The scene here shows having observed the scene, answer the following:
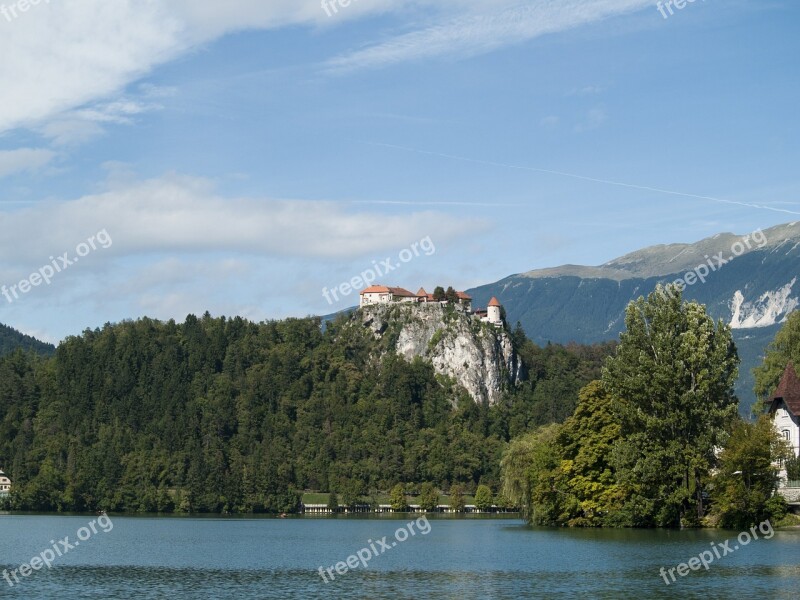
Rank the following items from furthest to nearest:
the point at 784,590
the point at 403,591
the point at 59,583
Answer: the point at 59,583
the point at 403,591
the point at 784,590

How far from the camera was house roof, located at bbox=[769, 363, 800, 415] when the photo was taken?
332 feet

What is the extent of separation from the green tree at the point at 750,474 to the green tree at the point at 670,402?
1895 mm

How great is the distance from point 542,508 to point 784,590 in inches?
2171

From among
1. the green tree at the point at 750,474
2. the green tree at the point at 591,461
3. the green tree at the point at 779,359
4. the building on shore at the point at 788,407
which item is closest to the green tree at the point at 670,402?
the green tree at the point at 750,474

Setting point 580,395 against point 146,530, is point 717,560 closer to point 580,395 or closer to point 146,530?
point 580,395

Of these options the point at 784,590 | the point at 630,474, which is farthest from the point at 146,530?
the point at 784,590

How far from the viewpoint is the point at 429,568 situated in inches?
2621

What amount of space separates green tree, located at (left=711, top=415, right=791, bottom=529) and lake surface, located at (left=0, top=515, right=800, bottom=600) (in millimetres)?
2422

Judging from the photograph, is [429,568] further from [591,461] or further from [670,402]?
[591,461]

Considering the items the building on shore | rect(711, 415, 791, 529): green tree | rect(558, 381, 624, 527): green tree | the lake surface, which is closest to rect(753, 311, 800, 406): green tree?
the building on shore

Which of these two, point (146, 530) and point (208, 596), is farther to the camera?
point (146, 530)

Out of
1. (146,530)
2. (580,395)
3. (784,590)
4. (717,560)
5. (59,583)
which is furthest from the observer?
(146,530)

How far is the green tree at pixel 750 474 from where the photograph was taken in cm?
8225

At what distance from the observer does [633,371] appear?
88938 millimetres
